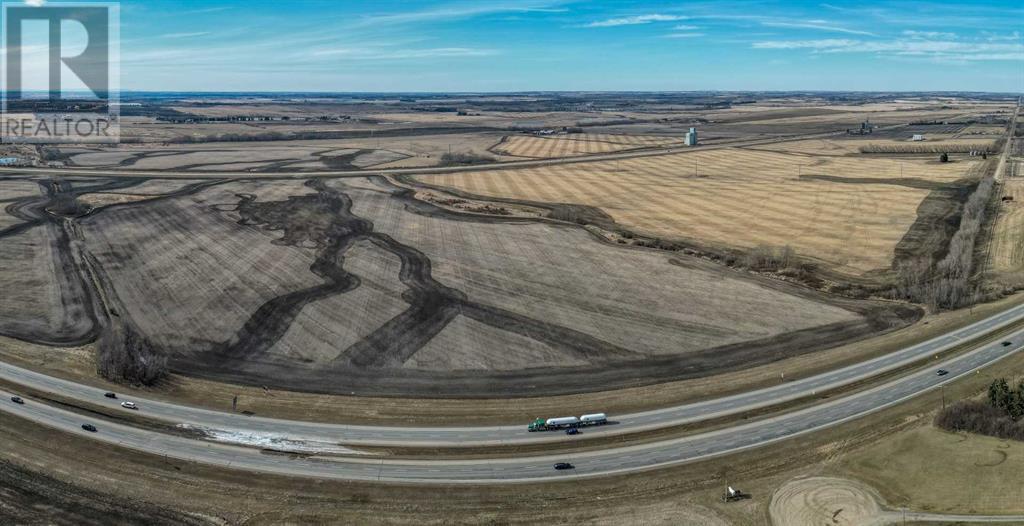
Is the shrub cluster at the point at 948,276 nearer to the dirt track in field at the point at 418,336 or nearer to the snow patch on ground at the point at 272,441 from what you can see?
the dirt track in field at the point at 418,336

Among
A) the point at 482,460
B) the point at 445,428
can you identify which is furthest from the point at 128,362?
the point at 482,460

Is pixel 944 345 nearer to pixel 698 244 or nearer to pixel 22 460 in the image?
pixel 698 244

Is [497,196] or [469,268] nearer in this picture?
[469,268]

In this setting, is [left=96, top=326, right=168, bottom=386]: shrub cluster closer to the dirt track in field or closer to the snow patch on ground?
the dirt track in field

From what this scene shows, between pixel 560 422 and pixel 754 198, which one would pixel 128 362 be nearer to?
pixel 560 422

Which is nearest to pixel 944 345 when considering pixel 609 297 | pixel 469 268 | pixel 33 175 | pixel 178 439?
pixel 609 297

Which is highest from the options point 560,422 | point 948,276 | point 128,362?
point 948,276
